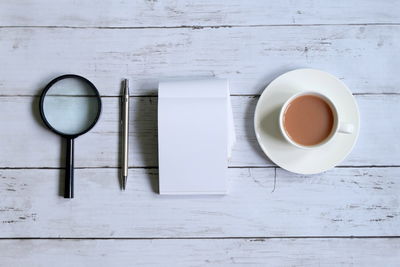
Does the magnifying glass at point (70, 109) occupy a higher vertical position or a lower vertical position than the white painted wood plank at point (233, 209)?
higher

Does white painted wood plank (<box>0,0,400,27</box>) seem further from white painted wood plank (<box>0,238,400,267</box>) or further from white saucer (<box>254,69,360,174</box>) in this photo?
white painted wood plank (<box>0,238,400,267</box>)

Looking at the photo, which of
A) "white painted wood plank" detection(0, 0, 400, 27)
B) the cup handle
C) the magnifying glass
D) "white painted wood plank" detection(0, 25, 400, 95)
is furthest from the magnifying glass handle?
the cup handle

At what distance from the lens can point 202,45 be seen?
0.90m

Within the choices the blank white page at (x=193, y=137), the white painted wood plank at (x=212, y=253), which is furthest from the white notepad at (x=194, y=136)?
the white painted wood plank at (x=212, y=253)

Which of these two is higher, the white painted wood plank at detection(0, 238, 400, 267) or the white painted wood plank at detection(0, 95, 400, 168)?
the white painted wood plank at detection(0, 95, 400, 168)

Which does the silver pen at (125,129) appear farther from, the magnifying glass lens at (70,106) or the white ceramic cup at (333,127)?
the white ceramic cup at (333,127)

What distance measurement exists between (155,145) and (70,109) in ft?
0.52

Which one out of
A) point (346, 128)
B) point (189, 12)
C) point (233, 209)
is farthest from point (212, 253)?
point (189, 12)

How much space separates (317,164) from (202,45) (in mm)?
290

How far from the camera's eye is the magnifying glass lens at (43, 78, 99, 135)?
87 cm

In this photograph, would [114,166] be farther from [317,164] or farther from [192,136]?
[317,164]

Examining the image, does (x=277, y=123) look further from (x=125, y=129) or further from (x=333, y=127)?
(x=125, y=129)

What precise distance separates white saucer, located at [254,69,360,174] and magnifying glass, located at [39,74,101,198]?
289 millimetres

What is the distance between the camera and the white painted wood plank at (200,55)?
889 millimetres
